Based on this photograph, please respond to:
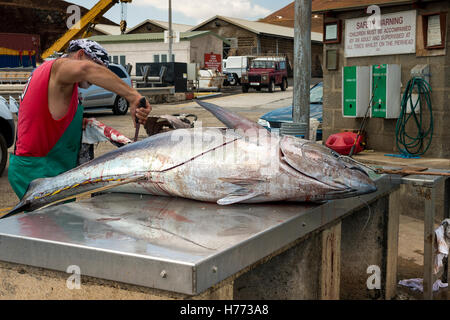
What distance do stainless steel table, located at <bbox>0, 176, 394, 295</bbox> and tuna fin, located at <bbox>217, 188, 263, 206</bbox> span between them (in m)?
0.07

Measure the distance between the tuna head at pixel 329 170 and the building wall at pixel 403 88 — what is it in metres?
5.93

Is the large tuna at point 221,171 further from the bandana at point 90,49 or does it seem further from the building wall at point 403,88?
the building wall at point 403,88

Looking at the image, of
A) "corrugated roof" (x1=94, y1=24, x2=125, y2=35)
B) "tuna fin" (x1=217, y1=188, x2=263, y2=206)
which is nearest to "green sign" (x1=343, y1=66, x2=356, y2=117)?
"tuna fin" (x1=217, y1=188, x2=263, y2=206)

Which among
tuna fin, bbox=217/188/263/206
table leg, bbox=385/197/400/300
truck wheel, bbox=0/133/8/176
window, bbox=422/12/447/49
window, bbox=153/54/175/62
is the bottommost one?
table leg, bbox=385/197/400/300

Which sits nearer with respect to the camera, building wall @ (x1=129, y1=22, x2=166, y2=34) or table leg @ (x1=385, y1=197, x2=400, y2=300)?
table leg @ (x1=385, y1=197, x2=400, y2=300)

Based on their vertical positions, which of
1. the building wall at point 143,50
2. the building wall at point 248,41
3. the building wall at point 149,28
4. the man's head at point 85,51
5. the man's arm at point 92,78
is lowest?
the man's arm at point 92,78

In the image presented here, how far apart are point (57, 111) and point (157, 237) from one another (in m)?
1.21

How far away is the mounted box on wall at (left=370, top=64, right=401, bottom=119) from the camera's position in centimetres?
838

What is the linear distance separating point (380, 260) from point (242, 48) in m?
48.4

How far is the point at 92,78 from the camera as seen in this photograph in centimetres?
268

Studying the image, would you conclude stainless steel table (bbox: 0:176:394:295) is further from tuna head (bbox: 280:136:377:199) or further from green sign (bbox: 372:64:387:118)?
green sign (bbox: 372:64:387:118)

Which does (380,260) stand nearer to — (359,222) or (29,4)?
(359,222)

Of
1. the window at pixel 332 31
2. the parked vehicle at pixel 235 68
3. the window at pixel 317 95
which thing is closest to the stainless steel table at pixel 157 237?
the window at pixel 332 31

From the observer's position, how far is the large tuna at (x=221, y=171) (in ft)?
8.61
